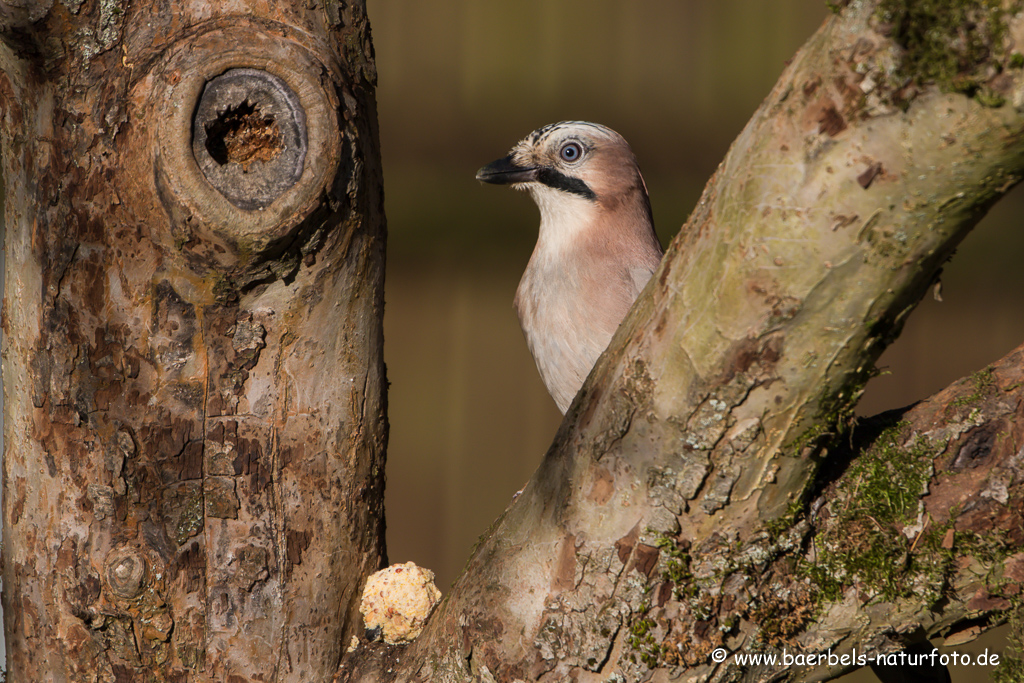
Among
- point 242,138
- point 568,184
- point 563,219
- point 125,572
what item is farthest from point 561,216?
point 125,572

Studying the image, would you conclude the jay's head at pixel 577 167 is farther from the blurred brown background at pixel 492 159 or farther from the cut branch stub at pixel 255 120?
the cut branch stub at pixel 255 120

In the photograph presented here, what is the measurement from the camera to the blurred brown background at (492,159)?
12.3ft

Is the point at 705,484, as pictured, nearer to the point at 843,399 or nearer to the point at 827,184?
the point at 843,399

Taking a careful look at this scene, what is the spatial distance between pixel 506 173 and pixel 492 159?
94 cm

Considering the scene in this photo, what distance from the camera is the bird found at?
8.95ft

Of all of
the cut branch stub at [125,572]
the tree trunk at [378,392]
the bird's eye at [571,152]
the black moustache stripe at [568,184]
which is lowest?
the cut branch stub at [125,572]

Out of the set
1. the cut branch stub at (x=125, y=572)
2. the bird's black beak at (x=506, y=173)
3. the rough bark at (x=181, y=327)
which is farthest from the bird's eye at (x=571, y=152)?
the cut branch stub at (x=125, y=572)

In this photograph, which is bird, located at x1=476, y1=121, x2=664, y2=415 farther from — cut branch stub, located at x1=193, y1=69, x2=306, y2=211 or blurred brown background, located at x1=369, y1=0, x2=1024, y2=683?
cut branch stub, located at x1=193, y1=69, x2=306, y2=211

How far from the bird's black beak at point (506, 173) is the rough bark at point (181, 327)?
122 centimetres

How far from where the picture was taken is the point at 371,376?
1720mm

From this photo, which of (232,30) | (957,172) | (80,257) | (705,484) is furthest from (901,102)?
(80,257)

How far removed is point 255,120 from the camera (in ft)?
4.65

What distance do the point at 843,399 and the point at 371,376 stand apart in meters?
0.94

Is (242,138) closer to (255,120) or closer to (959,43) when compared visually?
(255,120)
